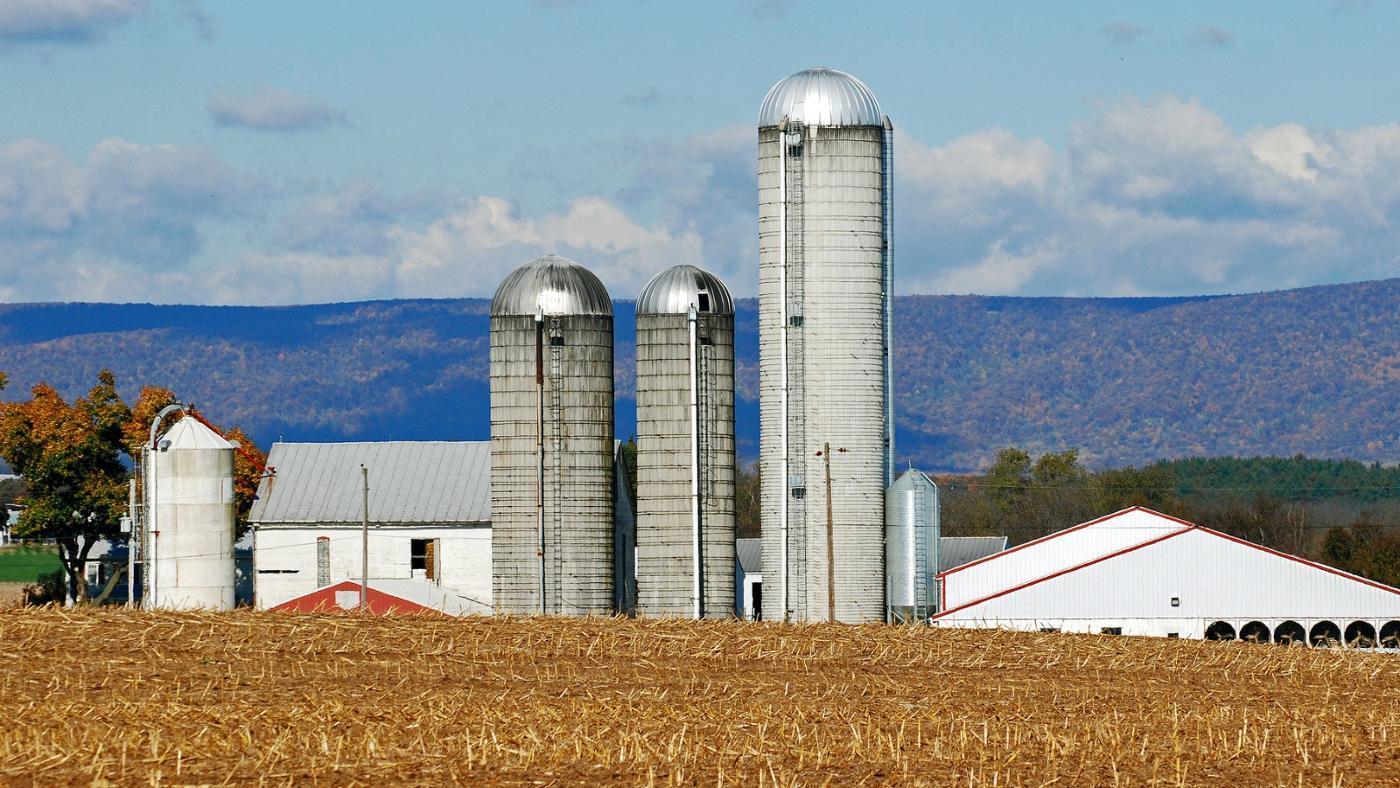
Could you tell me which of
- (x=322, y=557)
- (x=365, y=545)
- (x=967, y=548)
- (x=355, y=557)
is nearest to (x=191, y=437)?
(x=365, y=545)

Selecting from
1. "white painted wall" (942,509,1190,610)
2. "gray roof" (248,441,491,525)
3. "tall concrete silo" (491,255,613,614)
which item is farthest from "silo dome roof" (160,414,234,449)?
"white painted wall" (942,509,1190,610)

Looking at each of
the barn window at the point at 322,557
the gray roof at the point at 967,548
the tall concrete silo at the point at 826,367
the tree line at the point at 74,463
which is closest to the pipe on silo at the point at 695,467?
the tall concrete silo at the point at 826,367

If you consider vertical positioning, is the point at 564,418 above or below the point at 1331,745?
above

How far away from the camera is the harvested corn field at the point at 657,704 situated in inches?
926

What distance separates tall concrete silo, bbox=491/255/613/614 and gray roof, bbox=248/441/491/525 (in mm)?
13702

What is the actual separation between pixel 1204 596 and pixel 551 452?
19408 mm

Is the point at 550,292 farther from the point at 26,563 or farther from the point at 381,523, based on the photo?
the point at 26,563

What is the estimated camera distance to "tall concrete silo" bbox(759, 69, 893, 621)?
54.2 metres

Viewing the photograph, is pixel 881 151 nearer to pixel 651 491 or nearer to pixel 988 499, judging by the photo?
pixel 651 491

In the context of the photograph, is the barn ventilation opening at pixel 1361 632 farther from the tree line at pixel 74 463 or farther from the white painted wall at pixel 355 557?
the tree line at pixel 74 463

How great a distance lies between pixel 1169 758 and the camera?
2506cm

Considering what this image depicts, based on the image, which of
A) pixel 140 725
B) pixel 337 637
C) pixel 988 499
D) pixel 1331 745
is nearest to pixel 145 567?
pixel 337 637

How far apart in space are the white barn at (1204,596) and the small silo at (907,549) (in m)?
5.54

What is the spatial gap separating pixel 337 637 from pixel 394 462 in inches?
1432
